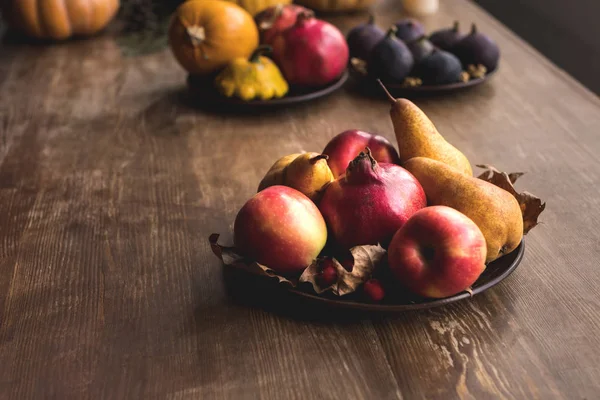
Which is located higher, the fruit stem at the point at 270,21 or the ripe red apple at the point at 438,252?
the ripe red apple at the point at 438,252

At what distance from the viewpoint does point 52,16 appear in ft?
5.64

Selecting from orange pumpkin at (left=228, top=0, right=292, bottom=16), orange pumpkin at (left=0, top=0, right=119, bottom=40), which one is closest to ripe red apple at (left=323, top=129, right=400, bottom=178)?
orange pumpkin at (left=228, top=0, right=292, bottom=16)

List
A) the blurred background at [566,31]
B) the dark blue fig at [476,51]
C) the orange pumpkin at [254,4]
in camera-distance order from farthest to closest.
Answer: the blurred background at [566,31], the orange pumpkin at [254,4], the dark blue fig at [476,51]

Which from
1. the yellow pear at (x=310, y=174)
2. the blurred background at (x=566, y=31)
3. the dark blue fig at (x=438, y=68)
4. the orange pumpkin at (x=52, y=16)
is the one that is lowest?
the blurred background at (x=566, y=31)

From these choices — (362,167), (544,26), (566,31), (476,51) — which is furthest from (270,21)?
(544,26)

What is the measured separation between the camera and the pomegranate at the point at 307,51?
132cm

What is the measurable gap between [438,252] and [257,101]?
70 centimetres

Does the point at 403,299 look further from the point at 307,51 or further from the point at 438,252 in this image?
the point at 307,51

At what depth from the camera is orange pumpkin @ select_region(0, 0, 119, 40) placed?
1.72 metres

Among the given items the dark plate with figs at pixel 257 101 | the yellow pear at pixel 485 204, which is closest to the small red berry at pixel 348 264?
the yellow pear at pixel 485 204

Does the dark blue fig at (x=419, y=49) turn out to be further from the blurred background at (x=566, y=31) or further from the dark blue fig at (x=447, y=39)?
the blurred background at (x=566, y=31)

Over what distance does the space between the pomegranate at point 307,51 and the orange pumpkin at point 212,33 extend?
0.23 ft

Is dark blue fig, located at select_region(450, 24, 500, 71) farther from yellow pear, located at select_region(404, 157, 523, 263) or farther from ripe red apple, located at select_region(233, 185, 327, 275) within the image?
ripe red apple, located at select_region(233, 185, 327, 275)

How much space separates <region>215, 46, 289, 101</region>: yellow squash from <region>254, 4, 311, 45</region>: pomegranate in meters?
0.08
